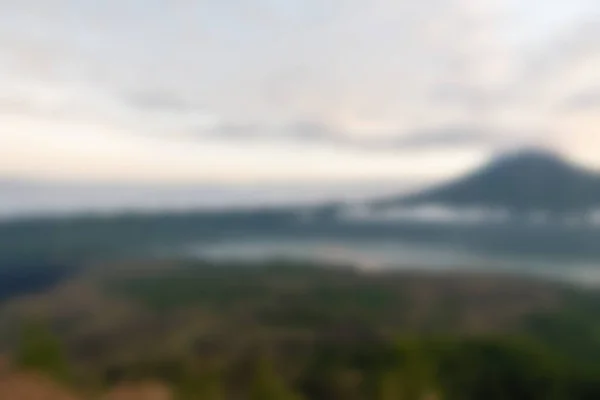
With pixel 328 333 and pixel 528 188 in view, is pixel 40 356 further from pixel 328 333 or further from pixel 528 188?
pixel 528 188

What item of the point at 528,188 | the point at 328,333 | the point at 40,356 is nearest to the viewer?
the point at 40,356

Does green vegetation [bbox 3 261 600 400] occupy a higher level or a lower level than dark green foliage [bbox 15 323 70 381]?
lower

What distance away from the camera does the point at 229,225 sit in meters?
24.8

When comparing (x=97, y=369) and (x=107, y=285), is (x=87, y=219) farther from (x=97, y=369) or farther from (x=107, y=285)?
(x=97, y=369)

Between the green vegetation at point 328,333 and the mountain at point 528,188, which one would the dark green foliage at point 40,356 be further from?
the mountain at point 528,188

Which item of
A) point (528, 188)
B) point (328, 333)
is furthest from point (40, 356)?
point (528, 188)

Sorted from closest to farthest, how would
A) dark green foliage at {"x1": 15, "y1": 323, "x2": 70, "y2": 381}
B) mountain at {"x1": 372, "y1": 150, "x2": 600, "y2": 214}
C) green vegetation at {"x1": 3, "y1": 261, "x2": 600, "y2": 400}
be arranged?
dark green foliage at {"x1": 15, "y1": 323, "x2": 70, "y2": 381} → green vegetation at {"x1": 3, "y1": 261, "x2": 600, "y2": 400} → mountain at {"x1": 372, "y1": 150, "x2": 600, "y2": 214}

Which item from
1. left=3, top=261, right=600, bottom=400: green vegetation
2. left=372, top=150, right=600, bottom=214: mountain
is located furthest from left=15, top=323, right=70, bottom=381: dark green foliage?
left=372, top=150, right=600, bottom=214: mountain

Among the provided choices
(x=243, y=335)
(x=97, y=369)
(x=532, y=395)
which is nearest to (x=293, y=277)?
(x=243, y=335)

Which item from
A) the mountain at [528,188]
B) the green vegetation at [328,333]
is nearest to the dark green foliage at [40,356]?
the green vegetation at [328,333]

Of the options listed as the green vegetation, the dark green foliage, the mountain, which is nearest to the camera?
the dark green foliage

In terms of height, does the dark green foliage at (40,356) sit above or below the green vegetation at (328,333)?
above

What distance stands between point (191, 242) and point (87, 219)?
3.64 metres

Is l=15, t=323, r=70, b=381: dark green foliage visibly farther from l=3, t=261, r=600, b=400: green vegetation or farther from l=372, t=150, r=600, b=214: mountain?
l=372, t=150, r=600, b=214: mountain
